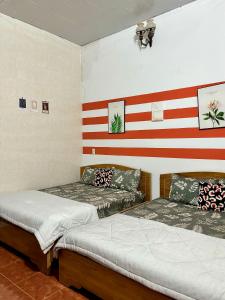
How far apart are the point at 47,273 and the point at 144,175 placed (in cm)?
175

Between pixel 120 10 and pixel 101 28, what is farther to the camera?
pixel 101 28

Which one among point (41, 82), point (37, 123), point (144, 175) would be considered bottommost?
point (144, 175)

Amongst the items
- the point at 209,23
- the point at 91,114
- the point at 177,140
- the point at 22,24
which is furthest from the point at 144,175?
the point at 22,24

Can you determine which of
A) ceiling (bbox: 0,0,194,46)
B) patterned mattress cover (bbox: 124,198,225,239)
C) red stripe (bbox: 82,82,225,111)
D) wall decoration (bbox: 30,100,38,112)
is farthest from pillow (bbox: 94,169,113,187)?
ceiling (bbox: 0,0,194,46)

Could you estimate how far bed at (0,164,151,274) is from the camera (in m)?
2.11

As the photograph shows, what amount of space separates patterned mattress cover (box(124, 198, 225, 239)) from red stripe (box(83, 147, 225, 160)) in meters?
0.64

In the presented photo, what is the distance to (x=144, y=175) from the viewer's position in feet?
10.9

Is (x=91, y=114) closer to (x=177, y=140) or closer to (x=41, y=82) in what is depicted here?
(x=41, y=82)

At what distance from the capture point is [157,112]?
10.5 feet

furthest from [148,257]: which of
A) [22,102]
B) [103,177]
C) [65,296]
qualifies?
[22,102]

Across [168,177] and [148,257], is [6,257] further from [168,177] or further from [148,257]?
[168,177]

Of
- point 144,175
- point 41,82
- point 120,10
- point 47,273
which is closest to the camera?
point 47,273

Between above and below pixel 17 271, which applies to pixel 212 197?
above

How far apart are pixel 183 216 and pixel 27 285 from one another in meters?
1.49
